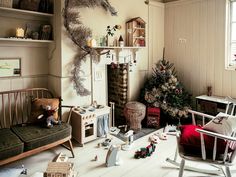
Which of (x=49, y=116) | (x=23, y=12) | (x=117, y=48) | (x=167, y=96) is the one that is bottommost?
Answer: (x=49, y=116)

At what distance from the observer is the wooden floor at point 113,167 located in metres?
2.47

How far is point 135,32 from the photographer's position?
3.96 metres

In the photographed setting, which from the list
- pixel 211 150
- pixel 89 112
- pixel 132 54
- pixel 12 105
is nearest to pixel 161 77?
pixel 132 54

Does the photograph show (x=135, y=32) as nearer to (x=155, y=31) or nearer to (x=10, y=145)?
(x=155, y=31)

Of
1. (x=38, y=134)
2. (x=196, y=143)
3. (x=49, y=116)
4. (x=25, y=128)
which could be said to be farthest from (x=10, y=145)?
(x=196, y=143)

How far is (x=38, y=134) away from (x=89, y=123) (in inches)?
32.6

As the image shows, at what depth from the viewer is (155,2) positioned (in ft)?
14.3

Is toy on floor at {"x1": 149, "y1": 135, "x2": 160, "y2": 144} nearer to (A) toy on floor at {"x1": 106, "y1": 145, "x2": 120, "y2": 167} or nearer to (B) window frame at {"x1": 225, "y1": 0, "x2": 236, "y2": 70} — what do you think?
(A) toy on floor at {"x1": 106, "y1": 145, "x2": 120, "y2": 167}

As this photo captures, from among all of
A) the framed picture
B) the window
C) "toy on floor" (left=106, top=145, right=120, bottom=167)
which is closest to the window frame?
the window

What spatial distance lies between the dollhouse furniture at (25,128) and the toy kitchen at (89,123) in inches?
6.8

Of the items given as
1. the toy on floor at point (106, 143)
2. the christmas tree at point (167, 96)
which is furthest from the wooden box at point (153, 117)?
the toy on floor at point (106, 143)

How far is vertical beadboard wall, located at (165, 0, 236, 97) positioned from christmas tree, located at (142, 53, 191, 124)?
1.72ft

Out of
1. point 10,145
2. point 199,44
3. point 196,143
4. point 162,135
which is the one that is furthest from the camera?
point 199,44

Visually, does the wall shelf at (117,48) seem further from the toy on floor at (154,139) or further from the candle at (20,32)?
the toy on floor at (154,139)
